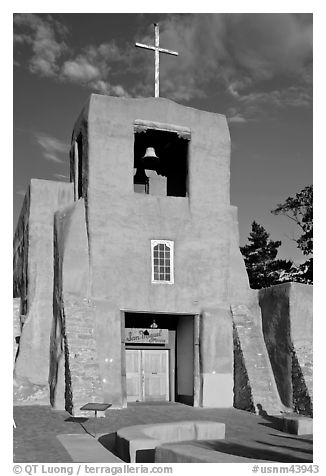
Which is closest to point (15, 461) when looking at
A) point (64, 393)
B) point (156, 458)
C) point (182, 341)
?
point (156, 458)

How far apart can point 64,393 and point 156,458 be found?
8410 mm

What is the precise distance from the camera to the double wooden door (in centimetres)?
2123

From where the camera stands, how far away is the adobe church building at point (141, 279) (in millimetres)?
18625

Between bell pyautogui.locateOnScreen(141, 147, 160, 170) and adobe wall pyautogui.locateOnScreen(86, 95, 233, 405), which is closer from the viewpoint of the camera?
adobe wall pyautogui.locateOnScreen(86, 95, 233, 405)

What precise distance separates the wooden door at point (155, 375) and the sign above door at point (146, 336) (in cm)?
43

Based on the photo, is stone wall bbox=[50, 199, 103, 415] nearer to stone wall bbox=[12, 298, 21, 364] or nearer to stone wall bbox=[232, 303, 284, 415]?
stone wall bbox=[12, 298, 21, 364]

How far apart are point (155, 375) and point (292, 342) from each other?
5554 mm

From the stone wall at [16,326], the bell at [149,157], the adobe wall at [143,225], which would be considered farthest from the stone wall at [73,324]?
the bell at [149,157]

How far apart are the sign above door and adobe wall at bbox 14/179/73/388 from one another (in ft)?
10.7

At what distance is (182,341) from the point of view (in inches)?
842

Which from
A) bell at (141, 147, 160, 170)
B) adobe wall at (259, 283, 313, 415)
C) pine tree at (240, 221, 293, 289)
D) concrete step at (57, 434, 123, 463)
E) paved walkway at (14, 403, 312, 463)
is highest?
bell at (141, 147, 160, 170)

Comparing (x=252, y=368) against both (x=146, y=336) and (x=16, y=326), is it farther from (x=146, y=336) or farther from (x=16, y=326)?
(x=16, y=326)

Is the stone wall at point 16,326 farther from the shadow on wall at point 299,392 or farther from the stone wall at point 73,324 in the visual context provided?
the shadow on wall at point 299,392

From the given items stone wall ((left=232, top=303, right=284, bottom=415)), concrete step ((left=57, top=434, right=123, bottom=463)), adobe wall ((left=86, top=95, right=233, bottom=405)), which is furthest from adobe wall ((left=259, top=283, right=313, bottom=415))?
concrete step ((left=57, top=434, right=123, bottom=463))
